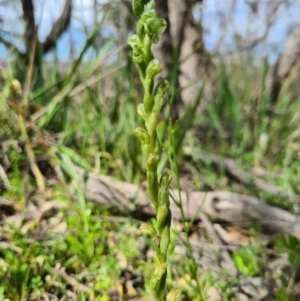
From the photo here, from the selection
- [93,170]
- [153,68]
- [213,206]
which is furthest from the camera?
[93,170]

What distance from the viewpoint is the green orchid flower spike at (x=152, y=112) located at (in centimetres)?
58

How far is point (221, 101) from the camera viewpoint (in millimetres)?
3111

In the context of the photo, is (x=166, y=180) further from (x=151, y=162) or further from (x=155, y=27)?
(x=155, y=27)

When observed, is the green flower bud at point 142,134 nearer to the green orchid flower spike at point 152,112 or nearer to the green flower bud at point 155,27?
the green orchid flower spike at point 152,112

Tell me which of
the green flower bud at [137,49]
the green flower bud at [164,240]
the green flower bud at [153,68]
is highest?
the green flower bud at [137,49]

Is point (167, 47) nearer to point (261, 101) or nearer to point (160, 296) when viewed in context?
point (261, 101)

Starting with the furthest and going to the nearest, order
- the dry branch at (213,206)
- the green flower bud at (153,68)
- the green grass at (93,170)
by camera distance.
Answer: the dry branch at (213,206) → the green grass at (93,170) → the green flower bud at (153,68)

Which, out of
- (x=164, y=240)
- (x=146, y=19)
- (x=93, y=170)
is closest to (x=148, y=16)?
(x=146, y=19)

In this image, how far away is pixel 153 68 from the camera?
0.57 m

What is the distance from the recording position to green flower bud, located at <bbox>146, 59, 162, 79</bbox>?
0.57 metres

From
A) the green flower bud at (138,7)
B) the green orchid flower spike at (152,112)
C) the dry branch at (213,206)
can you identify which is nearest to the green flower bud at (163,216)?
the green orchid flower spike at (152,112)

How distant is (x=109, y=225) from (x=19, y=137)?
0.58 meters

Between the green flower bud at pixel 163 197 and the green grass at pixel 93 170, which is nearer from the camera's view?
the green flower bud at pixel 163 197

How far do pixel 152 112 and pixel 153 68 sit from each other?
0.24 feet
